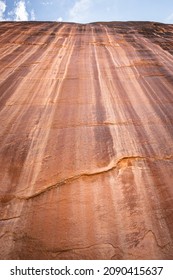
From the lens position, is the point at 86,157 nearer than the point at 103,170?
No

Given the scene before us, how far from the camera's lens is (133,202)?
2395mm

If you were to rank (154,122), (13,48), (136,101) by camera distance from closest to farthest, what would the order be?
(154,122)
(136,101)
(13,48)

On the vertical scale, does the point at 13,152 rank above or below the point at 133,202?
above

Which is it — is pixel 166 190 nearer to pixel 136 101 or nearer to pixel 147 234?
pixel 147 234

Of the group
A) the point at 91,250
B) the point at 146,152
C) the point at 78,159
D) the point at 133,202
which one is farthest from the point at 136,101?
the point at 91,250

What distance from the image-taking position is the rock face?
2.15 m

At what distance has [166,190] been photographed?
97.6 inches

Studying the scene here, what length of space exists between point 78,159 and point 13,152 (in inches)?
30.3

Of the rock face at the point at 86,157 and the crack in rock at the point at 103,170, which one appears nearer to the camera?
the rock face at the point at 86,157

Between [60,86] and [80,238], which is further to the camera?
[60,86]

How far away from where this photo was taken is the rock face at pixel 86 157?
2.15m

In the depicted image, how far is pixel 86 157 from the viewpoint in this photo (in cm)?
282

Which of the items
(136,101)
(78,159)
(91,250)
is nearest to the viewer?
(91,250)

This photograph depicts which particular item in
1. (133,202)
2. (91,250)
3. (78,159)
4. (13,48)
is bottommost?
(91,250)
